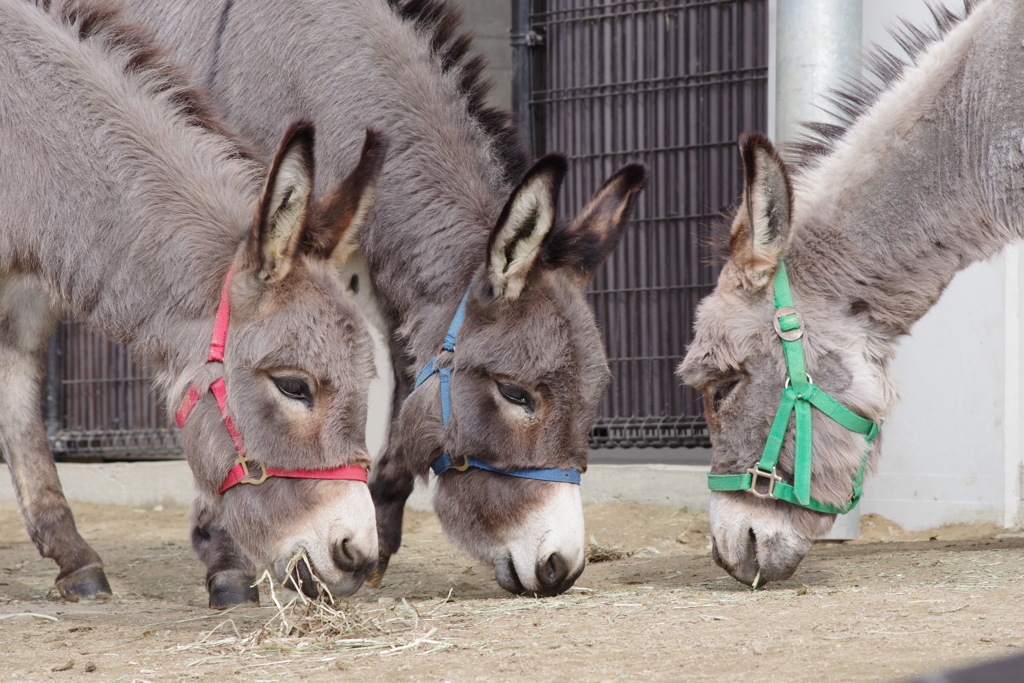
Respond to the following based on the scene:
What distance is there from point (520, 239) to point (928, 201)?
4.58 ft

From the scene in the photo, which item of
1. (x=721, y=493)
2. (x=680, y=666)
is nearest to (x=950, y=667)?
(x=680, y=666)

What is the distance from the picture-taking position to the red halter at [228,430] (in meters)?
2.88

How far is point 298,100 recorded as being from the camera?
13.1 feet

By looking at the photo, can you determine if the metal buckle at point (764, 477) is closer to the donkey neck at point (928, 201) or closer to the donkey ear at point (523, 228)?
the donkey neck at point (928, 201)

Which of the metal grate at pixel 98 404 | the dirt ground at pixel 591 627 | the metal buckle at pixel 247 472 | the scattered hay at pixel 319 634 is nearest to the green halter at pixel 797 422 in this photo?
the dirt ground at pixel 591 627

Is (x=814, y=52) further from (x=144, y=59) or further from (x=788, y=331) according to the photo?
(x=144, y=59)

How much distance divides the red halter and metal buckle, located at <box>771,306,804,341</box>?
142 centimetres

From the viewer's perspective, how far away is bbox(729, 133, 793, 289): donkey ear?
130 inches

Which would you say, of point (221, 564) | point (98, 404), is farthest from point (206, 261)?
point (98, 404)

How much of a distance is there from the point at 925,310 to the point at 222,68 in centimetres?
284

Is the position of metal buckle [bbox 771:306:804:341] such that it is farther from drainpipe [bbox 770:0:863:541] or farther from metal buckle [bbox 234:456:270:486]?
metal buckle [bbox 234:456:270:486]

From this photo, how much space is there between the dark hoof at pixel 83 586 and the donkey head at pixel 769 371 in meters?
2.31

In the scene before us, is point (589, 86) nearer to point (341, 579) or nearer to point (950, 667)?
point (341, 579)

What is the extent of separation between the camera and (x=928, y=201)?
350 cm
